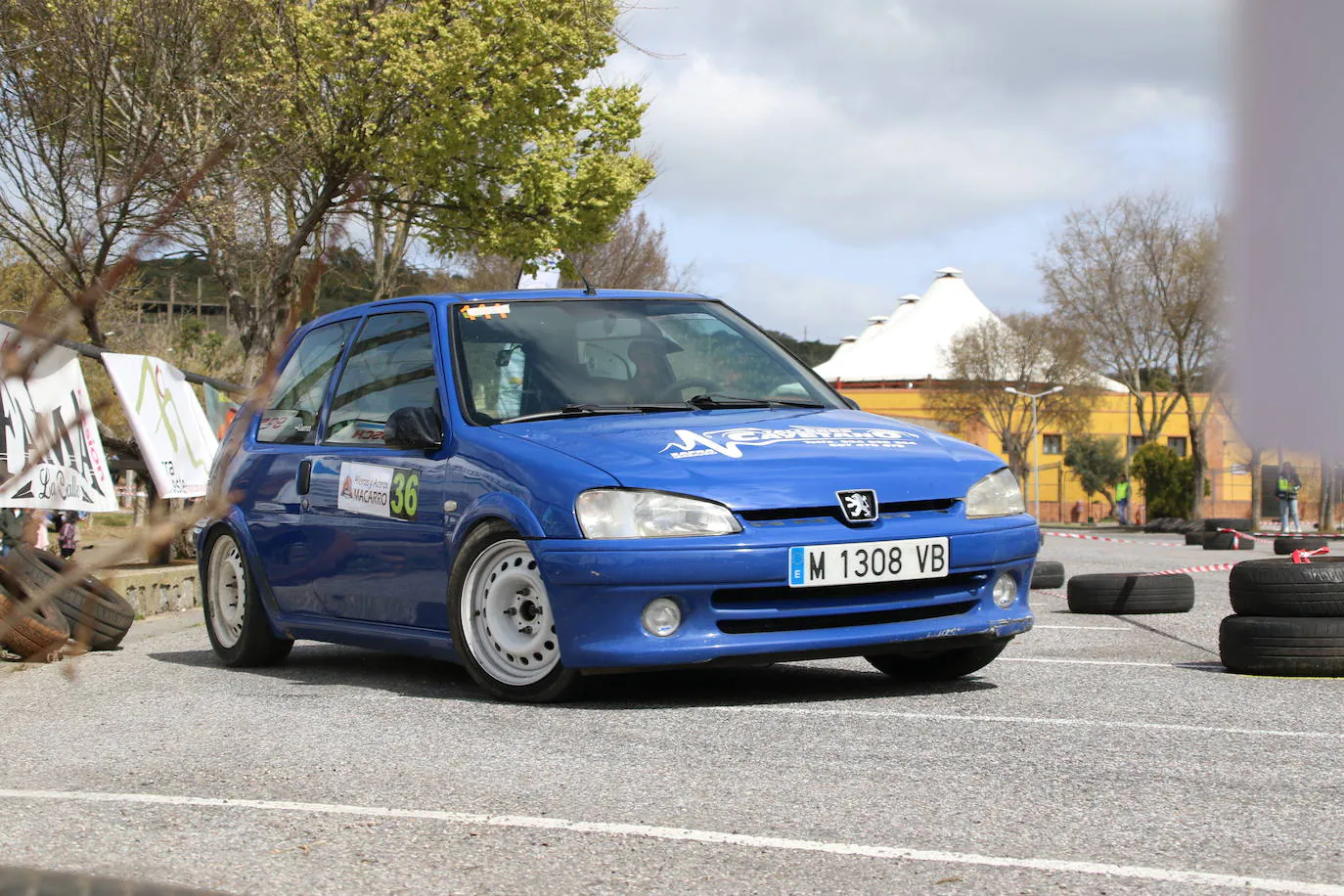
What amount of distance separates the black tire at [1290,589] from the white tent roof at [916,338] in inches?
3131

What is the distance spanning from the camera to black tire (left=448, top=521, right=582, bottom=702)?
587cm

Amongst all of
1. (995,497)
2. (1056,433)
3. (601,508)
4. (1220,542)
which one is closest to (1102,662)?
(995,497)

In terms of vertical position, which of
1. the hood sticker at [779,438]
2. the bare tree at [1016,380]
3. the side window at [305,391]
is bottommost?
the hood sticker at [779,438]

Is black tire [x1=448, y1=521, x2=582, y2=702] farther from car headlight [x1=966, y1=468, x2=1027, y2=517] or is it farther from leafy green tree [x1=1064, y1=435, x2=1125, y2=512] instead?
leafy green tree [x1=1064, y1=435, x2=1125, y2=512]

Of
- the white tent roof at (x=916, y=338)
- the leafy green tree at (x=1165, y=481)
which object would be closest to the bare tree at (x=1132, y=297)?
the leafy green tree at (x=1165, y=481)

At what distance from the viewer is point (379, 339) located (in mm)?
7379

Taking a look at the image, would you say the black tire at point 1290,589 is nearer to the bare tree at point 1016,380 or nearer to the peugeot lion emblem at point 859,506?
the peugeot lion emblem at point 859,506

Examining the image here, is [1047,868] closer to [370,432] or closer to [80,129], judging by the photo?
[370,432]

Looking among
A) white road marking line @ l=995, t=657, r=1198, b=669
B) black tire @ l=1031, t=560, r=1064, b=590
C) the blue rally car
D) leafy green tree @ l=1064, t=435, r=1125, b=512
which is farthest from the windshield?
leafy green tree @ l=1064, t=435, r=1125, b=512

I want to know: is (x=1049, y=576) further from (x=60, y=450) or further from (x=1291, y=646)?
(x=60, y=450)

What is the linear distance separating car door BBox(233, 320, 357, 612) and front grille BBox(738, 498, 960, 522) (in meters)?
2.35

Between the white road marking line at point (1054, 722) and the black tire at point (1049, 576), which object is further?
the black tire at point (1049, 576)

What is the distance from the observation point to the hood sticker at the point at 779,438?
586cm

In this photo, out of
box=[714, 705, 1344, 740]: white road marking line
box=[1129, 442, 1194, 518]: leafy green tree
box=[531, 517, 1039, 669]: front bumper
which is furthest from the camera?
box=[1129, 442, 1194, 518]: leafy green tree
